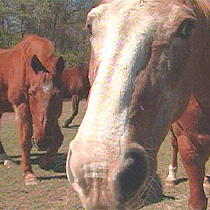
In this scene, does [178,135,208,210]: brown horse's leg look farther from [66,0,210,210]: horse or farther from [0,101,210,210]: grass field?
[0,101,210,210]: grass field

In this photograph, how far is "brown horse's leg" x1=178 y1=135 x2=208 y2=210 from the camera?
2697 millimetres

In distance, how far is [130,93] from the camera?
144 centimetres

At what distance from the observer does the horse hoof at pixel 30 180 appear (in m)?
5.14

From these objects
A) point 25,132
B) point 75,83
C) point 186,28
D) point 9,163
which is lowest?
point 75,83

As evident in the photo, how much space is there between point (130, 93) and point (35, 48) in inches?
176

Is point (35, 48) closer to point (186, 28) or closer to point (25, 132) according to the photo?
point (25, 132)

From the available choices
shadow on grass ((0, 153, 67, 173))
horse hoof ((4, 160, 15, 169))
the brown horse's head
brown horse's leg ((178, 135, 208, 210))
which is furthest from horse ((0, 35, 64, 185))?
brown horse's leg ((178, 135, 208, 210))

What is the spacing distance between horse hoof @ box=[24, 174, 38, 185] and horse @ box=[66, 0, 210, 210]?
3.90m

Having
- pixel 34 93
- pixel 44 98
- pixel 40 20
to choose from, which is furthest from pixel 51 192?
pixel 40 20

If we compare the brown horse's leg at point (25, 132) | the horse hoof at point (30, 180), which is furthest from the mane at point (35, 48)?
the horse hoof at point (30, 180)

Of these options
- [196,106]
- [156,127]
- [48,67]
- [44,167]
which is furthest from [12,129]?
[156,127]

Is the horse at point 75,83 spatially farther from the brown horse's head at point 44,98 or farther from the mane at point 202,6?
the mane at point 202,6

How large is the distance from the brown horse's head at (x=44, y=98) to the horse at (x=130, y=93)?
3207 mm

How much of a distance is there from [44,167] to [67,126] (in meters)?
4.95
